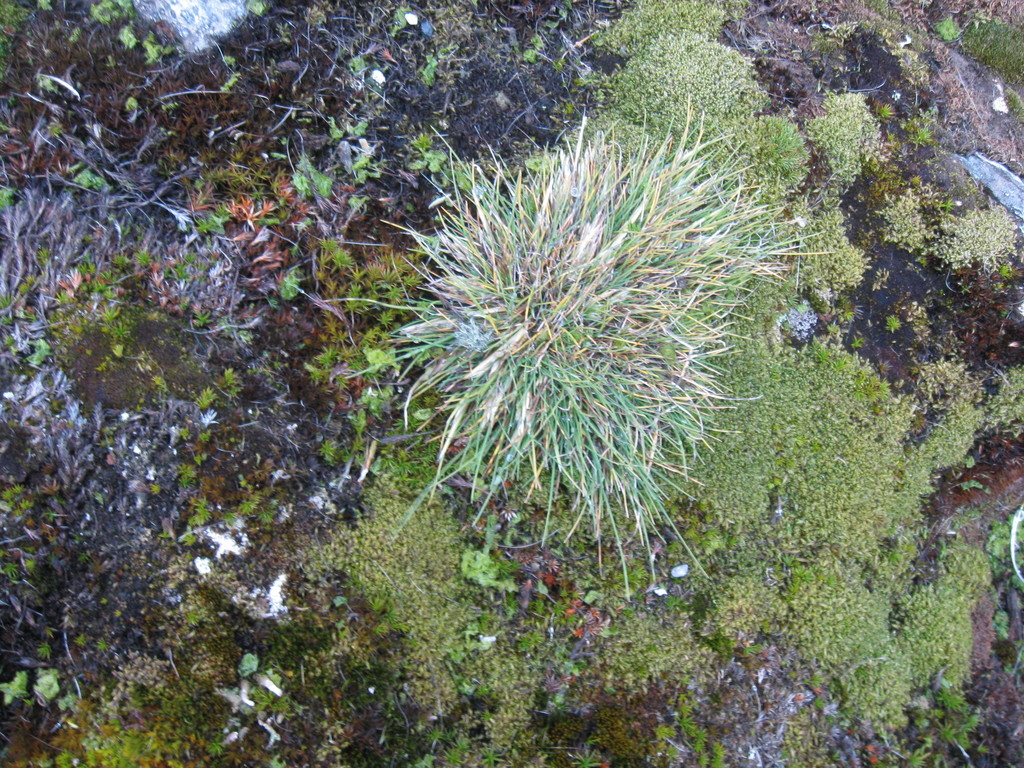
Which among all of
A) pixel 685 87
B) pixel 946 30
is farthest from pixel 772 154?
pixel 946 30

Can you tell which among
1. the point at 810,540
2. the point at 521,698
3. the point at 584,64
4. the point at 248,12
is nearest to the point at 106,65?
the point at 248,12

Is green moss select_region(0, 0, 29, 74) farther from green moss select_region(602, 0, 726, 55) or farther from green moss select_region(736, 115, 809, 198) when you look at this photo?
green moss select_region(736, 115, 809, 198)

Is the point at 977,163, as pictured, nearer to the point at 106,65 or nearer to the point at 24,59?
the point at 106,65

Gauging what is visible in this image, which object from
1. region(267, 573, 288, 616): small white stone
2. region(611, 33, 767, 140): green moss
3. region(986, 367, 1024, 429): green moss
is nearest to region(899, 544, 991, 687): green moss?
region(986, 367, 1024, 429): green moss

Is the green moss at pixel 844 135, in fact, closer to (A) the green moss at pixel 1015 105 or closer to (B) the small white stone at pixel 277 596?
(A) the green moss at pixel 1015 105

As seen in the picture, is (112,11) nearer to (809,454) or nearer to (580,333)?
(580,333)
